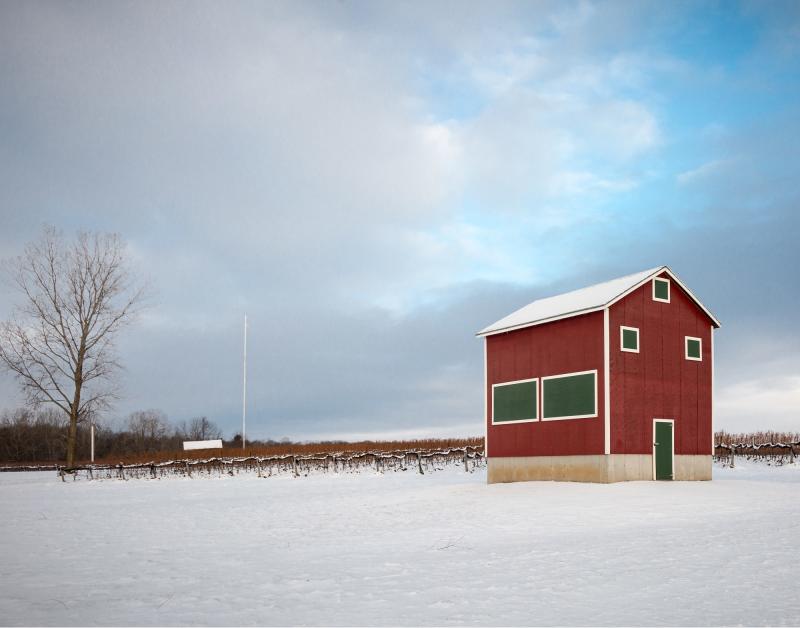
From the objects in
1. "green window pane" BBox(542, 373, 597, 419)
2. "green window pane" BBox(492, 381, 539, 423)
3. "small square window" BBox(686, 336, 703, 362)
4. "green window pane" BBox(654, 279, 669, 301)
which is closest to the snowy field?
"green window pane" BBox(542, 373, 597, 419)

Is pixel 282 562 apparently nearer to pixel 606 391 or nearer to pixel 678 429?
pixel 606 391

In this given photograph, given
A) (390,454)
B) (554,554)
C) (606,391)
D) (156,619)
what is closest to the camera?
(156,619)

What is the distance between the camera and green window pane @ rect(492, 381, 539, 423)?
29125 mm

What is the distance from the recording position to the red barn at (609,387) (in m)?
26.2

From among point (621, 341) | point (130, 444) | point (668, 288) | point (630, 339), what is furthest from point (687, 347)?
point (130, 444)

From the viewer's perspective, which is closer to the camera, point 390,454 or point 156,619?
point 156,619

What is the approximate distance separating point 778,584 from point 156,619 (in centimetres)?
779

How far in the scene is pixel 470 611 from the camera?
870 centimetres

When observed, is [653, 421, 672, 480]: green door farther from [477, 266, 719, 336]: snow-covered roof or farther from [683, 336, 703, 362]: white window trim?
[477, 266, 719, 336]: snow-covered roof

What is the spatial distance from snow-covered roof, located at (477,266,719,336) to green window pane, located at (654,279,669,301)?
0.37 meters

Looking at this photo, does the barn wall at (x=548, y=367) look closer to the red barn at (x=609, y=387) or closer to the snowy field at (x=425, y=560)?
the red barn at (x=609, y=387)

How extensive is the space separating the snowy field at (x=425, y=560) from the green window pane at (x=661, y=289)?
287 inches

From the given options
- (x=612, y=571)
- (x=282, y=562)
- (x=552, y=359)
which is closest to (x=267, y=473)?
(x=552, y=359)

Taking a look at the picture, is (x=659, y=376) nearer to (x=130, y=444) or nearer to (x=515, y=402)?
(x=515, y=402)
